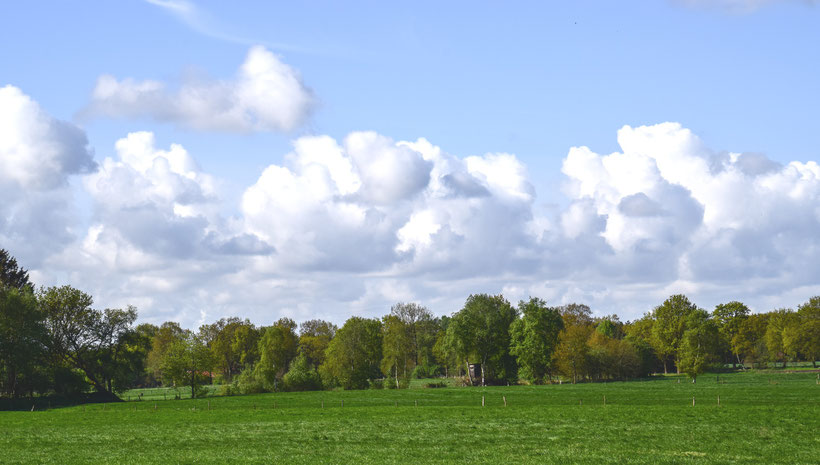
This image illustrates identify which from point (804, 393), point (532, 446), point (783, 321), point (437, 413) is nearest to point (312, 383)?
point (437, 413)

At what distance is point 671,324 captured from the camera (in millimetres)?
165625

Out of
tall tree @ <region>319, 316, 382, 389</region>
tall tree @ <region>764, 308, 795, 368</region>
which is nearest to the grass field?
tall tree @ <region>319, 316, 382, 389</region>

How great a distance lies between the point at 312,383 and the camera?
462ft

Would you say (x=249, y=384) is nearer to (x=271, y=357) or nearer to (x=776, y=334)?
(x=271, y=357)

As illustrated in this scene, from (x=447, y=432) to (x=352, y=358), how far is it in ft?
267

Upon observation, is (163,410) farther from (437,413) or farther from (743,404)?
(743,404)

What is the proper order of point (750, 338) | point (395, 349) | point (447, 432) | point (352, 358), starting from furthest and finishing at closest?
point (750, 338)
point (395, 349)
point (352, 358)
point (447, 432)

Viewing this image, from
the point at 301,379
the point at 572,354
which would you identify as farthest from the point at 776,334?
the point at 301,379

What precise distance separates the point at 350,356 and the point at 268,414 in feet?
188

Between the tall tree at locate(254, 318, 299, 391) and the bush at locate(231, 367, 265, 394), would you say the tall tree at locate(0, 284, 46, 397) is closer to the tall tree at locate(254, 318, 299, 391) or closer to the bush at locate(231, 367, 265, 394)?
the bush at locate(231, 367, 265, 394)

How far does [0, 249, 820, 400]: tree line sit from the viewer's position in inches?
4710

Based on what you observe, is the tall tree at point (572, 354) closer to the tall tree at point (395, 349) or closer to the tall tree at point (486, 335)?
the tall tree at point (486, 335)

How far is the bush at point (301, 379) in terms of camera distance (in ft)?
453

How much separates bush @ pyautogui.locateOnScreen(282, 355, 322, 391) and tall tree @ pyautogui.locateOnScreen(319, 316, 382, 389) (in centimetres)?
168
